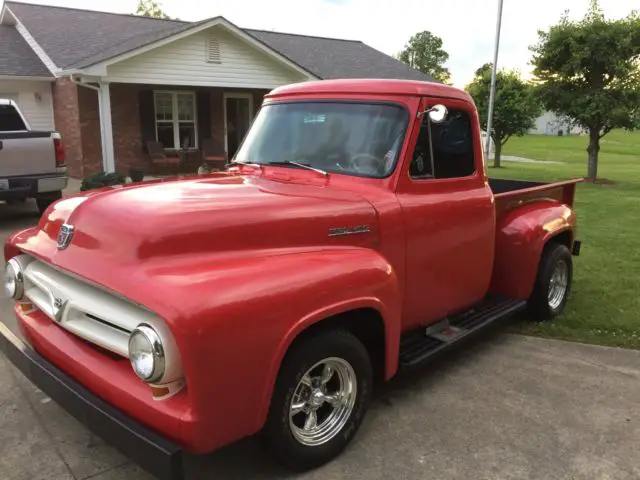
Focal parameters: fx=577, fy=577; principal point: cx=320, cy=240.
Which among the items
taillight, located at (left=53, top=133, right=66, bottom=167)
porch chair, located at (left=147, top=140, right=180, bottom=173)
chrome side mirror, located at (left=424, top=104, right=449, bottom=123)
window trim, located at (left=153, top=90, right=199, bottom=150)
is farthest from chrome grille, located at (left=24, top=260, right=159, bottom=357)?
window trim, located at (left=153, top=90, right=199, bottom=150)

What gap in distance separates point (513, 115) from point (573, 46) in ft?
21.4

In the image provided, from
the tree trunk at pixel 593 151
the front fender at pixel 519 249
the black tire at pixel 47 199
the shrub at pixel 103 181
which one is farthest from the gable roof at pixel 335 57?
the front fender at pixel 519 249

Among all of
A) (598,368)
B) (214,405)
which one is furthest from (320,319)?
(598,368)

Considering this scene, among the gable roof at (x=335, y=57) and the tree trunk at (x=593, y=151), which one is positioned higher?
the gable roof at (x=335, y=57)

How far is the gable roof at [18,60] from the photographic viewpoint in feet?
53.0

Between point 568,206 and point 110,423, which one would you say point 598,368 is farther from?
point 110,423

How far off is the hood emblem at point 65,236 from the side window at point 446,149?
76.7 inches

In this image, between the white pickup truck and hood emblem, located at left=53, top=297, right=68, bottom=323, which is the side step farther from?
the white pickup truck

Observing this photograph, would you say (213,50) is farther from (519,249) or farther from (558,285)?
(519,249)

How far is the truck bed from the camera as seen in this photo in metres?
4.64

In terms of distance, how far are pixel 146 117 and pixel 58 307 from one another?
1516cm

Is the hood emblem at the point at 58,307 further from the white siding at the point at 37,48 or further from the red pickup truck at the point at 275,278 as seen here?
the white siding at the point at 37,48

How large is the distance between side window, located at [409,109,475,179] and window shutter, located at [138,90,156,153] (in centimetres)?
1444

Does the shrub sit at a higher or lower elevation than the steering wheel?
lower
